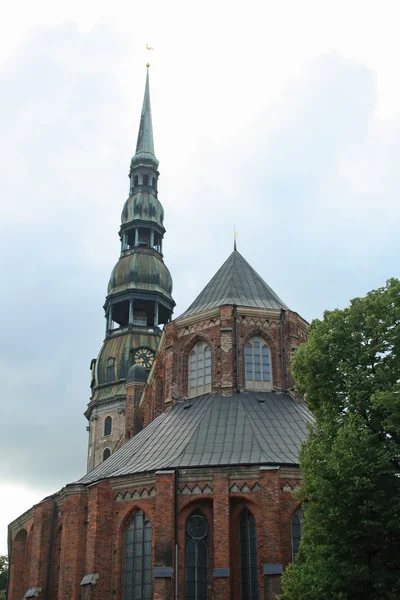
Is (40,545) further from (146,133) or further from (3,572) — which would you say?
(146,133)

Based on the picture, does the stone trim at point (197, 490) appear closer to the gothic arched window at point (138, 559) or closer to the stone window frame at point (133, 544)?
the stone window frame at point (133, 544)

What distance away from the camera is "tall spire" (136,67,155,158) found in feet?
247

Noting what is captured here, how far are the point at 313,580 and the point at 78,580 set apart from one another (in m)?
13.2

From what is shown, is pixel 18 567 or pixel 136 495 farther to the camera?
pixel 18 567

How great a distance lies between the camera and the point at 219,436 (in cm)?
2977

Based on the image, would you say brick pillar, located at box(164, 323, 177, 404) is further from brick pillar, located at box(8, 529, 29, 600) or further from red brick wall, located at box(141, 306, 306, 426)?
brick pillar, located at box(8, 529, 29, 600)

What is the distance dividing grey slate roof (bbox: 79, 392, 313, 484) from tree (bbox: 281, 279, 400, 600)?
8.06 meters

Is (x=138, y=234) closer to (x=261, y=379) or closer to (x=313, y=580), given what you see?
(x=261, y=379)

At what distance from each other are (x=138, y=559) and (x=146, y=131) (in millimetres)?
56597

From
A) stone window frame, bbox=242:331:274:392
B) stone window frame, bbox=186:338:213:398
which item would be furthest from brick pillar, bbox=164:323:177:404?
stone window frame, bbox=242:331:274:392

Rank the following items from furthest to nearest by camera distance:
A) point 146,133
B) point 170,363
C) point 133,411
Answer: point 146,133 → point 133,411 → point 170,363

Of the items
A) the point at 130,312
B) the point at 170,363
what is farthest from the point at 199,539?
the point at 130,312

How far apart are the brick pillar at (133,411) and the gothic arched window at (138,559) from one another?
Answer: 13812mm

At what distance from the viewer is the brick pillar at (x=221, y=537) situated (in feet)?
82.7
